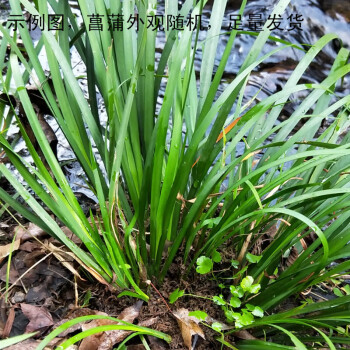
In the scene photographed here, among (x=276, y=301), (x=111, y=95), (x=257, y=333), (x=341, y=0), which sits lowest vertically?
(x=257, y=333)

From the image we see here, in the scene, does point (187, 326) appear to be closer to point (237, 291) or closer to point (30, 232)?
point (237, 291)

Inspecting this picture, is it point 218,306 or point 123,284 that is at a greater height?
point 123,284

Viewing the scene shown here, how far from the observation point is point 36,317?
1268 millimetres

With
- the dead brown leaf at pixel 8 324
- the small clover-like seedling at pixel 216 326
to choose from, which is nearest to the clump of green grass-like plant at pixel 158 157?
the small clover-like seedling at pixel 216 326

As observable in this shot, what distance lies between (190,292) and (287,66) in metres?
2.19

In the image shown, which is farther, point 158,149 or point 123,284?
point 123,284

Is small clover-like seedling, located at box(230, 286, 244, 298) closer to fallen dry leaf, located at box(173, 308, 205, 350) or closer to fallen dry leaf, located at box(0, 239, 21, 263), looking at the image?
fallen dry leaf, located at box(173, 308, 205, 350)

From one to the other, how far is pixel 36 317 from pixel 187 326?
1.52ft

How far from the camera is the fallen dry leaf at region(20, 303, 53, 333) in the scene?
1246 mm

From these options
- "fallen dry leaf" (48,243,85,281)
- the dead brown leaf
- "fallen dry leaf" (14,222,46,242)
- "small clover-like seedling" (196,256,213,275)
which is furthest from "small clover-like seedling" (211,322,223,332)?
"fallen dry leaf" (14,222,46,242)

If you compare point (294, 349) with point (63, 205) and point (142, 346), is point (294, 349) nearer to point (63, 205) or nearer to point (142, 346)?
point (142, 346)

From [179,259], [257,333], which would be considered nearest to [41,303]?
[179,259]

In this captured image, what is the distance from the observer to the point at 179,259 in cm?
141

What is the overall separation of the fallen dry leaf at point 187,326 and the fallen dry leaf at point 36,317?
0.39 meters
